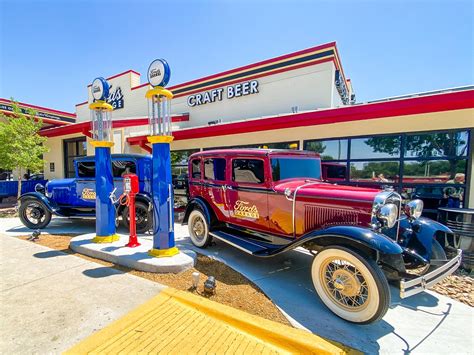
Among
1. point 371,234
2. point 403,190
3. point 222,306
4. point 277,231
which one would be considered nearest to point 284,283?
point 277,231

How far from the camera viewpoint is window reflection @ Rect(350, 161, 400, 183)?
658cm

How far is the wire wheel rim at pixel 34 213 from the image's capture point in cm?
679

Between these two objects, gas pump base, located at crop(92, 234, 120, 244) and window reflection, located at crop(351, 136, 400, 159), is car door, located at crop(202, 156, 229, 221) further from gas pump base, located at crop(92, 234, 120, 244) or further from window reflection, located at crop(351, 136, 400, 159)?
window reflection, located at crop(351, 136, 400, 159)

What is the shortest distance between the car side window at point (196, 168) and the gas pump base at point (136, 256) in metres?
1.71

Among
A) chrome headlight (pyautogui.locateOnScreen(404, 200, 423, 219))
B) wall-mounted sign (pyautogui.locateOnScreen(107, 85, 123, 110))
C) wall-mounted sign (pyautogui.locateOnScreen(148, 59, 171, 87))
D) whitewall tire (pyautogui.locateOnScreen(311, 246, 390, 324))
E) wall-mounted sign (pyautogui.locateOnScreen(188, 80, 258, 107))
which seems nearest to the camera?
whitewall tire (pyautogui.locateOnScreen(311, 246, 390, 324))

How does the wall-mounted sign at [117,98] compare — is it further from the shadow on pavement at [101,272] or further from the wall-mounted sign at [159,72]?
the shadow on pavement at [101,272]

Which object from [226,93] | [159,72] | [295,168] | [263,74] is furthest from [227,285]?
[226,93]

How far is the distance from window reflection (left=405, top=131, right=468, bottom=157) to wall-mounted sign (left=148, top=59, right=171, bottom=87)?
19.3ft

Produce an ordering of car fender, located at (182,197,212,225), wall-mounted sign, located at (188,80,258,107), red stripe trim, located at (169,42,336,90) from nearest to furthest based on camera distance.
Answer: car fender, located at (182,197,212,225)
red stripe trim, located at (169,42,336,90)
wall-mounted sign, located at (188,80,258,107)

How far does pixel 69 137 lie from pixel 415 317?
15.9 meters

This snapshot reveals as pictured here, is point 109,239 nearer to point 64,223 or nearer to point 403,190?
point 64,223

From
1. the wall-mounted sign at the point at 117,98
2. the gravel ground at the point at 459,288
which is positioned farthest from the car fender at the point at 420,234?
the wall-mounted sign at the point at 117,98

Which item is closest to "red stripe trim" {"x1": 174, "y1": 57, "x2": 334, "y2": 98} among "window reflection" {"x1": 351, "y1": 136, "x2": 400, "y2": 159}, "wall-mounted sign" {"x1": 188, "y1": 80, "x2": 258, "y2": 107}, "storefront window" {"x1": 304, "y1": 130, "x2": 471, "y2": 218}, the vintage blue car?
"wall-mounted sign" {"x1": 188, "y1": 80, "x2": 258, "y2": 107}

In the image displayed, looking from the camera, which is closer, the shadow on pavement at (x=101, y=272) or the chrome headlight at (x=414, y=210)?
the chrome headlight at (x=414, y=210)
